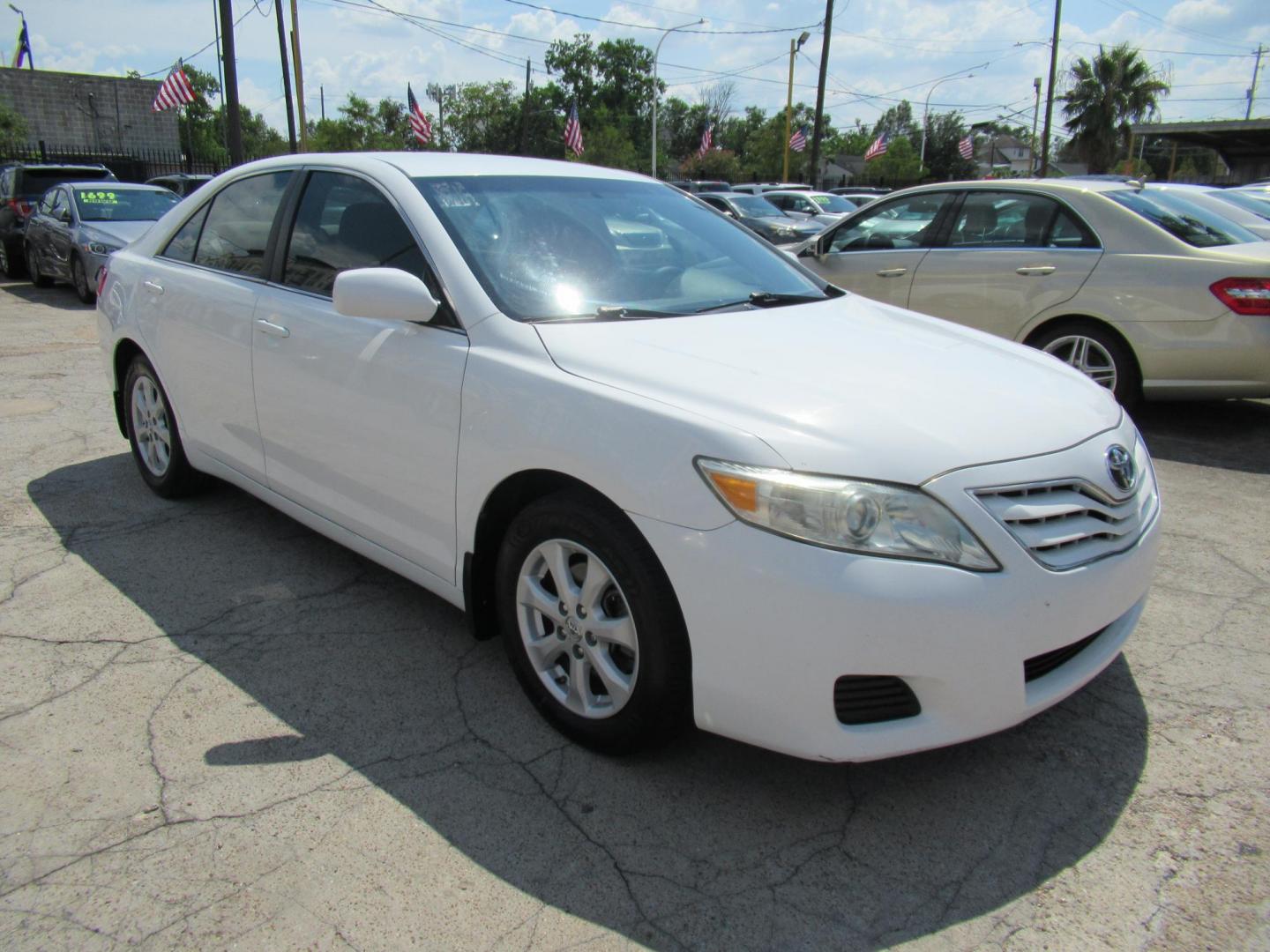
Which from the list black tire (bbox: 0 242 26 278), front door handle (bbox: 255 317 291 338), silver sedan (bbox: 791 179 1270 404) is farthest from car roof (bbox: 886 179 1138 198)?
black tire (bbox: 0 242 26 278)

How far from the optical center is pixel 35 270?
13641 millimetres

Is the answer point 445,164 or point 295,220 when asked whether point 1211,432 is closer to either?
point 445,164

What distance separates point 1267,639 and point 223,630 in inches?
148

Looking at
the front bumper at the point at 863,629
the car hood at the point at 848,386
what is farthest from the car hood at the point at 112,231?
the front bumper at the point at 863,629

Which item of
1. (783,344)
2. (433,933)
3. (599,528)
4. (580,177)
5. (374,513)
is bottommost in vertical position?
(433,933)

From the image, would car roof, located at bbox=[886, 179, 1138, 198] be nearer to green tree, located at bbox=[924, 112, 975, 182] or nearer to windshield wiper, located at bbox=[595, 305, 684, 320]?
windshield wiper, located at bbox=[595, 305, 684, 320]

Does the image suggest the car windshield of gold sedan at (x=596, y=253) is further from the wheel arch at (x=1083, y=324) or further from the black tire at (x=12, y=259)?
the black tire at (x=12, y=259)

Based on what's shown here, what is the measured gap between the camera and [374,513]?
323 centimetres

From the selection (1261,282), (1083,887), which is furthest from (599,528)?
(1261,282)

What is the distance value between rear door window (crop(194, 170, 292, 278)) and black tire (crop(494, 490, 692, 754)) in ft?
6.21

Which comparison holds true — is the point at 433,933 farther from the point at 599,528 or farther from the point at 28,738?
the point at 28,738

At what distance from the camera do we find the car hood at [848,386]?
7.50 feet

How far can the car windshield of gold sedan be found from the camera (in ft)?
9.86

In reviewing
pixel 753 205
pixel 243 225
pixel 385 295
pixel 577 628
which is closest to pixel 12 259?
pixel 753 205
